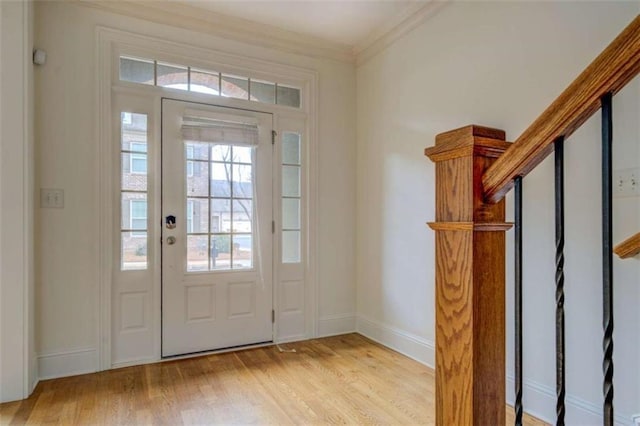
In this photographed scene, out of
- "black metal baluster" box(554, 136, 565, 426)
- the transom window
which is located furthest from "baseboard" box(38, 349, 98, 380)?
"black metal baluster" box(554, 136, 565, 426)

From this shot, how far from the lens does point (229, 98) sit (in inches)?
121

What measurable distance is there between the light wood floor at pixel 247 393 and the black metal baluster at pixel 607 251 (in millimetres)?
1500

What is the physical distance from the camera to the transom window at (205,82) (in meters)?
2.79

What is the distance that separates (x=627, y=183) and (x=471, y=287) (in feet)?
4.59

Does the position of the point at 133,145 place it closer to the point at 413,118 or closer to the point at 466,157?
the point at 413,118

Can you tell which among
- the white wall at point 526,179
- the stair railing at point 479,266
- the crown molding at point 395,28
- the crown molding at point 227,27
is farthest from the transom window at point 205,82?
the stair railing at point 479,266

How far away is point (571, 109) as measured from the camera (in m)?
0.66

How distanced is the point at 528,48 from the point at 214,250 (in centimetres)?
251

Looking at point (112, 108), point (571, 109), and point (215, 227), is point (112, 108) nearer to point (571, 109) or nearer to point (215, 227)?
point (215, 227)

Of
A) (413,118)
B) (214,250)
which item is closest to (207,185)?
(214,250)

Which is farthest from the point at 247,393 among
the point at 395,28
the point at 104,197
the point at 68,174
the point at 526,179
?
the point at 395,28

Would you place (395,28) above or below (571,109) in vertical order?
above
